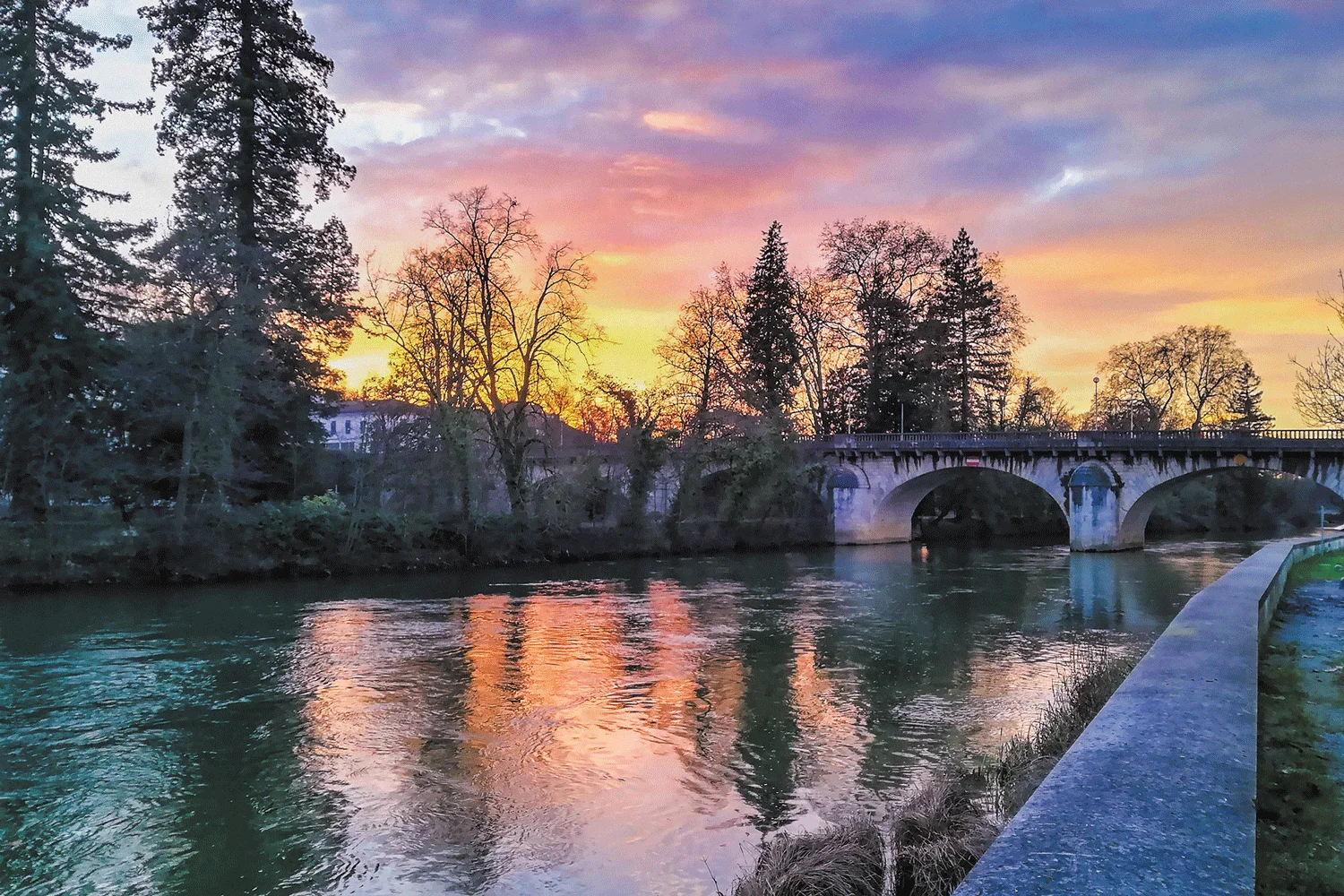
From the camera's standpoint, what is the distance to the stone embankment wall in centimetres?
244

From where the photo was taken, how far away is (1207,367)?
63.2 metres

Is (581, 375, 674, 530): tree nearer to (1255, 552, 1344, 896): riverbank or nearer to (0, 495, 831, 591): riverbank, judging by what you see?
(0, 495, 831, 591): riverbank

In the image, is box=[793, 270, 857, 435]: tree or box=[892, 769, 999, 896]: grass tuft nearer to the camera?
box=[892, 769, 999, 896]: grass tuft

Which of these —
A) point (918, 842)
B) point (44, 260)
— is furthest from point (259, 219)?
point (918, 842)

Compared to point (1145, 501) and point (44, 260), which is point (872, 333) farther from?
point (44, 260)

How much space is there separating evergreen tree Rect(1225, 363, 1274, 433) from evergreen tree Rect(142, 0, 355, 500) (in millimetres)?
57816

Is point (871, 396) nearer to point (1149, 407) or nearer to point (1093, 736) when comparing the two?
point (1149, 407)

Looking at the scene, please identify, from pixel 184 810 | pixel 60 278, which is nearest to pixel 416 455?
pixel 60 278

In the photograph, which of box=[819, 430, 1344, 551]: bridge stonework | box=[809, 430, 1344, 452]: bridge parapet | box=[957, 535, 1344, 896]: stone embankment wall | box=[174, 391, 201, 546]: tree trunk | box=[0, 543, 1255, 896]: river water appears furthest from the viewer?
box=[819, 430, 1344, 551]: bridge stonework

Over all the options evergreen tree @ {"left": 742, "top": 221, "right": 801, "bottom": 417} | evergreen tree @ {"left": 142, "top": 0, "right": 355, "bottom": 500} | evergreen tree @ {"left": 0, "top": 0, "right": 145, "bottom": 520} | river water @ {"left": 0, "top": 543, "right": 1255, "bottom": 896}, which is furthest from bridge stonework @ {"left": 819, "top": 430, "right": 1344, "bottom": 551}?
evergreen tree @ {"left": 0, "top": 0, "right": 145, "bottom": 520}

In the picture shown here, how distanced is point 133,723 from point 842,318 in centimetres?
4939

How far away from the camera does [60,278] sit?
28.4 meters

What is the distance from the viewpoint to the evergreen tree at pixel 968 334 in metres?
58.7

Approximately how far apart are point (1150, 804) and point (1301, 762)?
7.47 feet
